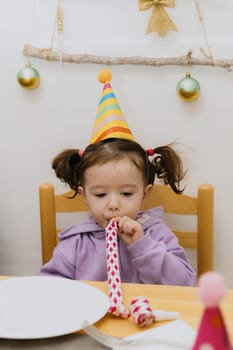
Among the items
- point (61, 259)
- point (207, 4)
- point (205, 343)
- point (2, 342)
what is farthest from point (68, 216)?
point (205, 343)

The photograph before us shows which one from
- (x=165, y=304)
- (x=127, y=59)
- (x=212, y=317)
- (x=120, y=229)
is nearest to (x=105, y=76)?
(x=127, y=59)

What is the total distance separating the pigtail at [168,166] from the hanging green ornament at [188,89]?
14cm

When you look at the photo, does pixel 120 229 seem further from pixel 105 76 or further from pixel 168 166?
pixel 105 76

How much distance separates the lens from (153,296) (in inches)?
38.7

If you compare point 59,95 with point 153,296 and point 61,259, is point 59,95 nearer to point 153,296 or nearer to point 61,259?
point 61,259

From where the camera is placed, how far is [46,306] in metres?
0.93

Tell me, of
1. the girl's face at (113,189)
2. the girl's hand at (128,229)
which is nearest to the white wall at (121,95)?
the girl's face at (113,189)

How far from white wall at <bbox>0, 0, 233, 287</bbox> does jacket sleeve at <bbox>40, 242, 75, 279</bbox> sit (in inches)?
14.3

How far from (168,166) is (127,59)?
0.31 metres

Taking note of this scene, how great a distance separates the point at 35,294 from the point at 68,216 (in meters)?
0.65

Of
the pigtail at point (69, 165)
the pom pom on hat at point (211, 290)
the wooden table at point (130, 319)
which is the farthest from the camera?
the pigtail at point (69, 165)

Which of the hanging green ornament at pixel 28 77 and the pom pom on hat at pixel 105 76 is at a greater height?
the hanging green ornament at pixel 28 77

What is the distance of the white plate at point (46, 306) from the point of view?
846mm

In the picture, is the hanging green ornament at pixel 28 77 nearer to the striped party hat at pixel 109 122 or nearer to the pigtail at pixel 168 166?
the striped party hat at pixel 109 122
